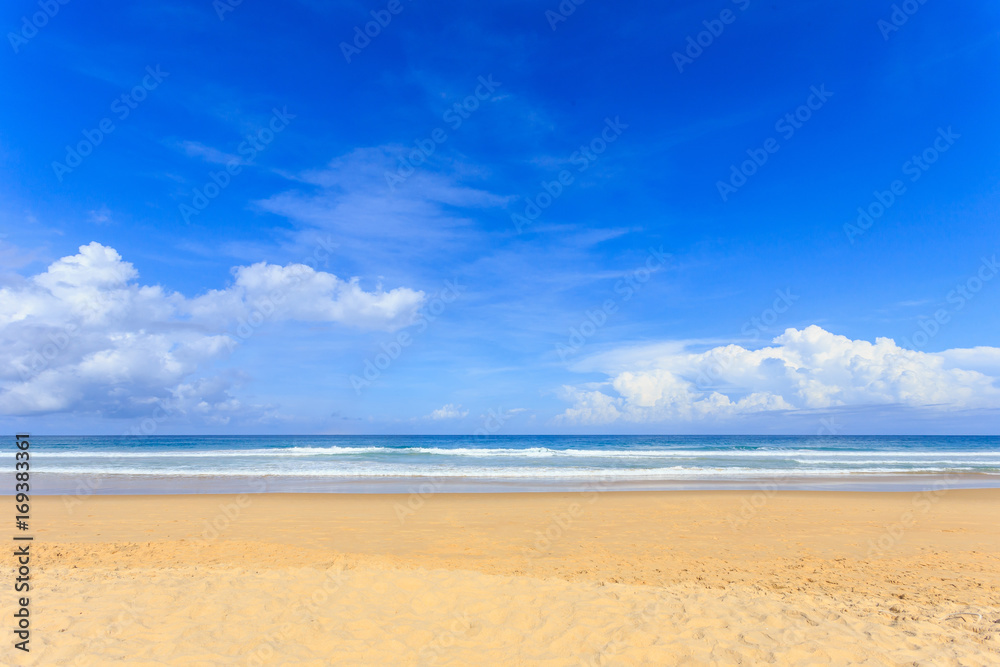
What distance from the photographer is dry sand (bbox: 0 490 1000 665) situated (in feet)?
17.5

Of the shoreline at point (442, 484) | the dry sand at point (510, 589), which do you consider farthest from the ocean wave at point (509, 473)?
the dry sand at point (510, 589)

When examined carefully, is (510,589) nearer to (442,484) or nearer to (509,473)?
(442,484)

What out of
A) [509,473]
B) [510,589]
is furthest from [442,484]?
[510,589]

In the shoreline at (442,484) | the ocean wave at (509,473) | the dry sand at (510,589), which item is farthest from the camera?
the ocean wave at (509,473)

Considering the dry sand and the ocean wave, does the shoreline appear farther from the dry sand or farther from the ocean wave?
the dry sand

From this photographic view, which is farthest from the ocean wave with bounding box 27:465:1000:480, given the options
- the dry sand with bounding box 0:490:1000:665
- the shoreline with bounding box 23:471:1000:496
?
the dry sand with bounding box 0:490:1000:665

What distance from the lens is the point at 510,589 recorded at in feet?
23.0

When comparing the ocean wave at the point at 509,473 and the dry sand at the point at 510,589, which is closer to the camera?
the dry sand at the point at 510,589

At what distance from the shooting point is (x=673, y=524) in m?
12.4

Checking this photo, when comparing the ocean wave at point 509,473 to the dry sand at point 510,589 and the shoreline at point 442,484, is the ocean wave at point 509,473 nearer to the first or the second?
the shoreline at point 442,484

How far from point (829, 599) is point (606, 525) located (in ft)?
18.8

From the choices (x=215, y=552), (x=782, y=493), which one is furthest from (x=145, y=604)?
(x=782, y=493)

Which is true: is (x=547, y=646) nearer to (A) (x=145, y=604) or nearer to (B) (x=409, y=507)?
(A) (x=145, y=604)

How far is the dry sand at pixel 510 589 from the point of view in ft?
17.5
